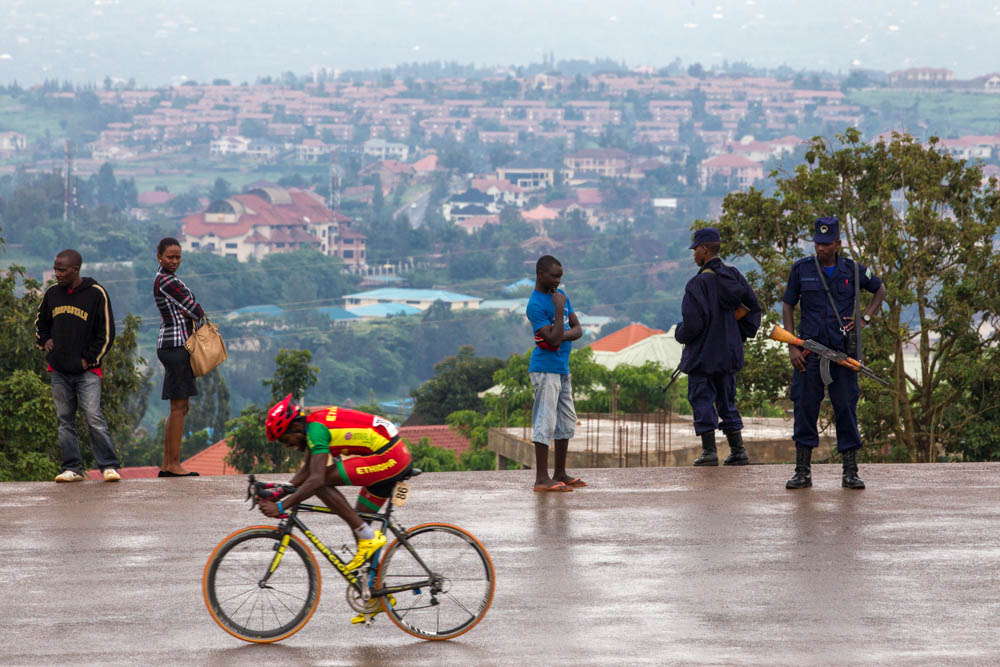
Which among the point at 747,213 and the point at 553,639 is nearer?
the point at 553,639

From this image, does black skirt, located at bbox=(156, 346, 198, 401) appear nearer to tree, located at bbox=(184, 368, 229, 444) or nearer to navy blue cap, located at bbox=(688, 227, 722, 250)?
navy blue cap, located at bbox=(688, 227, 722, 250)

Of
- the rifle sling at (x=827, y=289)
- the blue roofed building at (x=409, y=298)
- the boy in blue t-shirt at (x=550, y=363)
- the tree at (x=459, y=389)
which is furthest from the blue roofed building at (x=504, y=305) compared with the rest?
the rifle sling at (x=827, y=289)

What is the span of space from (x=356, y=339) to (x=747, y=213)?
121 m

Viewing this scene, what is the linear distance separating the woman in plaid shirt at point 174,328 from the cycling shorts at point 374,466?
11.5ft

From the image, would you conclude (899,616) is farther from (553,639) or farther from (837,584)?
(553,639)

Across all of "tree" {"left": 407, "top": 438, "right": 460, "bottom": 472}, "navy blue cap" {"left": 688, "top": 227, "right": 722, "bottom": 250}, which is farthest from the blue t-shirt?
"tree" {"left": 407, "top": 438, "right": 460, "bottom": 472}

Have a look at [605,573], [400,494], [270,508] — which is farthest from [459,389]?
[270,508]

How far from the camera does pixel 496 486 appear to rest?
9.28m

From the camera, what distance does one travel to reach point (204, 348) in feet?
30.3

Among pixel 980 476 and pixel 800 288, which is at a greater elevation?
pixel 800 288

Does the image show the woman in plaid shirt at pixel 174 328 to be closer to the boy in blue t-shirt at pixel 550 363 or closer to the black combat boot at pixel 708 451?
the boy in blue t-shirt at pixel 550 363

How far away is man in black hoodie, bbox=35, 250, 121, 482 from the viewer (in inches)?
349

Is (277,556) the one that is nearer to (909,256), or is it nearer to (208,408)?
(909,256)

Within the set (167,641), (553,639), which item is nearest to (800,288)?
(553,639)
